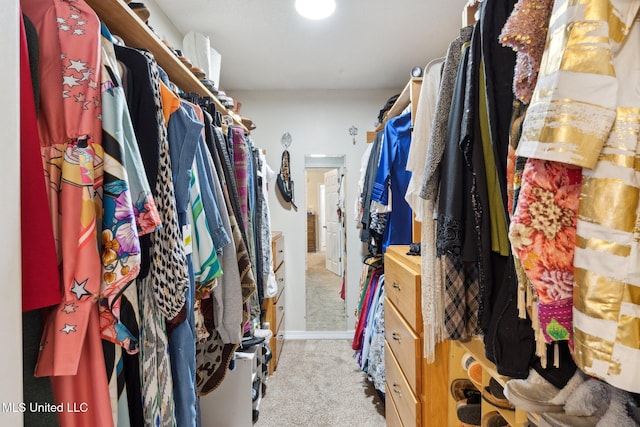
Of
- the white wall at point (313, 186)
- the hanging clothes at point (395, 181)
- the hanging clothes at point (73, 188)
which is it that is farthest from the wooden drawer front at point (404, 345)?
the white wall at point (313, 186)

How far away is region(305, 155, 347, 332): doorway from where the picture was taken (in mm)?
2830

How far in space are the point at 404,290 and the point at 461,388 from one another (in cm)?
37

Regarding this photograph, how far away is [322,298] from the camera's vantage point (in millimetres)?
2900

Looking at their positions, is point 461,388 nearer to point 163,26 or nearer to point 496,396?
point 496,396

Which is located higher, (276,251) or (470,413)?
(276,251)

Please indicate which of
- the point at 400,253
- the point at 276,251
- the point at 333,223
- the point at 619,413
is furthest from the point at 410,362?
the point at 333,223

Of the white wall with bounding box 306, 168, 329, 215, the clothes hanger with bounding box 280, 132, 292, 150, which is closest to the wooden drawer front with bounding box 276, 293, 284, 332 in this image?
the white wall with bounding box 306, 168, 329, 215

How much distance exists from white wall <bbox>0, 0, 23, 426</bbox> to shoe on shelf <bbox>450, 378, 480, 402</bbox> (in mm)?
1100

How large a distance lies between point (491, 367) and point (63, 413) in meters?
0.88

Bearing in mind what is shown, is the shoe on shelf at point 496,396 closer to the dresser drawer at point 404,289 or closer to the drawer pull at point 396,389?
the dresser drawer at point 404,289

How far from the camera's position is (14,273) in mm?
402

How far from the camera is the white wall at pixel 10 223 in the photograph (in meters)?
0.39

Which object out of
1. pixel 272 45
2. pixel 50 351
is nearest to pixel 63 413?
pixel 50 351

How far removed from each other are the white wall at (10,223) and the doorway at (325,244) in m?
2.43
